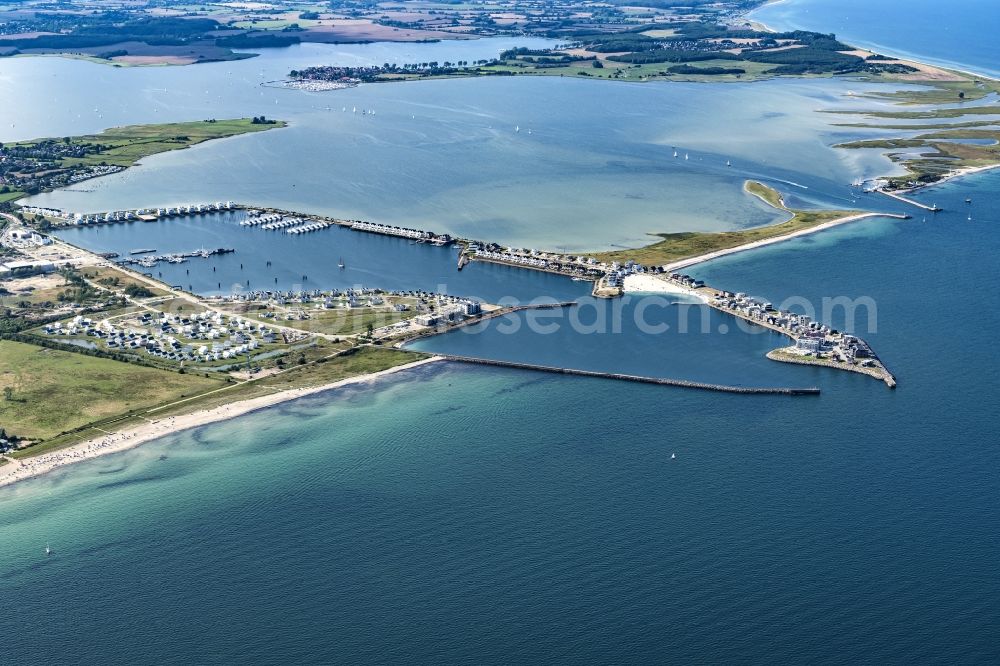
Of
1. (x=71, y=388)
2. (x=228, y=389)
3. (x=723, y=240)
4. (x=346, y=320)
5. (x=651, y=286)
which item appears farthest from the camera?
(x=723, y=240)

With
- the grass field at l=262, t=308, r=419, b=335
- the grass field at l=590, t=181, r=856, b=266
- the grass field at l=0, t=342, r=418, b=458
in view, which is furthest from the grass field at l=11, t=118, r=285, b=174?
the grass field at l=590, t=181, r=856, b=266

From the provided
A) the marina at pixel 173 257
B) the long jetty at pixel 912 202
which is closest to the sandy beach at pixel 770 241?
the long jetty at pixel 912 202

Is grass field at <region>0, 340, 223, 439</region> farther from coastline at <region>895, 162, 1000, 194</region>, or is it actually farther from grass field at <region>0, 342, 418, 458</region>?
coastline at <region>895, 162, 1000, 194</region>

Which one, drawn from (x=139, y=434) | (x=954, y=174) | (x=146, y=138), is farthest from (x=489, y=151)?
(x=139, y=434)

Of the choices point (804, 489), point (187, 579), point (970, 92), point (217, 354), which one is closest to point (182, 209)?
point (217, 354)

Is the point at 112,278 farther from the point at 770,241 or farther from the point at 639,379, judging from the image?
the point at 770,241

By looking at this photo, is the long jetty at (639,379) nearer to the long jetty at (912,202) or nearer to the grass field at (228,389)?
the grass field at (228,389)

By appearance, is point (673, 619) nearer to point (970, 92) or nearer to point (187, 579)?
point (187, 579)
